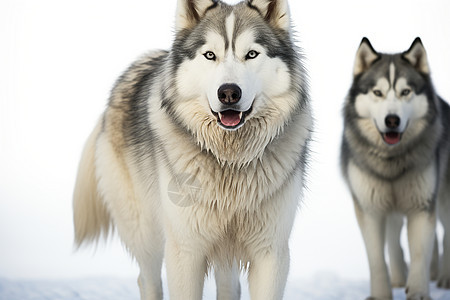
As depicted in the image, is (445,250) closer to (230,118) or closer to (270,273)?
(270,273)

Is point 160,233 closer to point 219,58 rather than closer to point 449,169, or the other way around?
point 219,58

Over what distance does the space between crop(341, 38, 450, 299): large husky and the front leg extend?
2129 millimetres

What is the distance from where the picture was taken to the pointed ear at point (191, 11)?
3332mm

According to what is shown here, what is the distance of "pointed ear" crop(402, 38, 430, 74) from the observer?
5.39 m

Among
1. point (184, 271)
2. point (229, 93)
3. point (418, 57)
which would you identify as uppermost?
point (418, 57)

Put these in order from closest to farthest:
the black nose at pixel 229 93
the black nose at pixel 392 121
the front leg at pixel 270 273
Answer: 1. the black nose at pixel 229 93
2. the front leg at pixel 270 273
3. the black nose at pixel 392 121

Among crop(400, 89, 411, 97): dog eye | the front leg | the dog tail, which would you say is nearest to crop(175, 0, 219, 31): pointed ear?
the front leg

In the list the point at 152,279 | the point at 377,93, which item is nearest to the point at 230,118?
the point at 152,279

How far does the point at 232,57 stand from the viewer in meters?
3.03

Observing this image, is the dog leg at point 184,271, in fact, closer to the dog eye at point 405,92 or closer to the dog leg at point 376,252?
the dog leg at point 376,252

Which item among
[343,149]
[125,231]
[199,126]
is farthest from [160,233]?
[343,149]

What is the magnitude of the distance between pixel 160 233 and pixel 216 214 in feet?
2.82

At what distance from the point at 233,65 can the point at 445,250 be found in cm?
376

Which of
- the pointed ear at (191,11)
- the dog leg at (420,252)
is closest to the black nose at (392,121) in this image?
the dog leg at (420,252)
